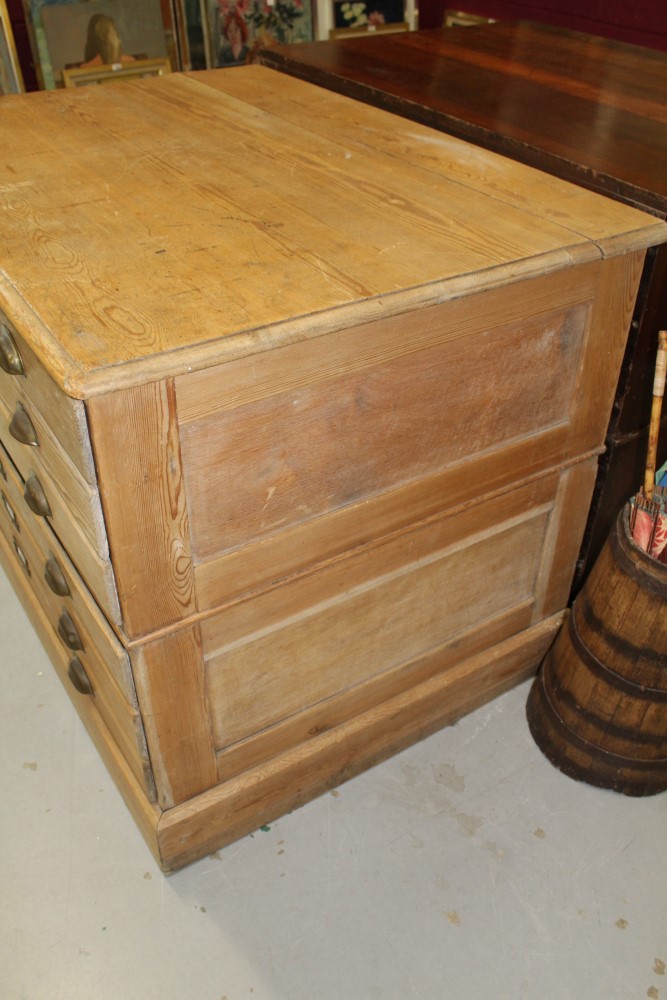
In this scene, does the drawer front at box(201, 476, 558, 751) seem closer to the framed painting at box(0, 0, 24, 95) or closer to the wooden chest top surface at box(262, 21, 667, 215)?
the wooden chest top surface at box(262, 21, 667, 215)

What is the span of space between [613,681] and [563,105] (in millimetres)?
1119

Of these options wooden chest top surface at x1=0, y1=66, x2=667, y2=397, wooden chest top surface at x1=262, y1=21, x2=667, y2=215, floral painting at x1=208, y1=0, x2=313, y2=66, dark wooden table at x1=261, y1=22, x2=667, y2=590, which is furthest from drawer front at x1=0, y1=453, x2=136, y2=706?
floral painting at x1=208, y1=0, x2=313, y2=66

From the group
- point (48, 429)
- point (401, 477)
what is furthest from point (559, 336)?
point (48, 429)

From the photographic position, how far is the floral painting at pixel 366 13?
3.39 metres

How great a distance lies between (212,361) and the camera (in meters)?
0.92

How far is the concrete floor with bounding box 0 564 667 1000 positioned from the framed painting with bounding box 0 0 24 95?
2408 millimetres

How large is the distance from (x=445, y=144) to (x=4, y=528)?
124 cm

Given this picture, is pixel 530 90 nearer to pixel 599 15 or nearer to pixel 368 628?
pixel 368 628

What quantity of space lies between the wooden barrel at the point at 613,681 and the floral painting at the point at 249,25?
8.54 feet

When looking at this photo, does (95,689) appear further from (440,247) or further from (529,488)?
(440,247)

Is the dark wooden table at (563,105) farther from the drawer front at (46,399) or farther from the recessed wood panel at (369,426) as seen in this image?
the drawer front at (46,399)

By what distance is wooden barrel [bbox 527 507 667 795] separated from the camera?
136cm

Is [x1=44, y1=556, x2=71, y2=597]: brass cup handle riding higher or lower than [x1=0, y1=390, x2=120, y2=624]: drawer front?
lower

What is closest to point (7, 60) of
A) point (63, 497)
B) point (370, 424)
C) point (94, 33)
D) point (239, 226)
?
point (94, 33)
